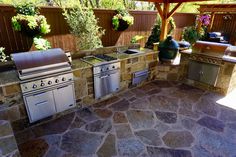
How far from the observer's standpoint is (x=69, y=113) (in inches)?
131

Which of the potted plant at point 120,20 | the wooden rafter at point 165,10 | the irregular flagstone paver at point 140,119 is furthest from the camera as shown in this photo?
the potted plant at point 120,20

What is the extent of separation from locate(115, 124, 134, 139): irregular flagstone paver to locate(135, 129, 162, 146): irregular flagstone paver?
14 centimetres

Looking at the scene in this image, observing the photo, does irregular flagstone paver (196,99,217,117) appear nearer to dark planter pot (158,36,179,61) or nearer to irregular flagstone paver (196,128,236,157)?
irregular flagstone paver (196,128,236,157)

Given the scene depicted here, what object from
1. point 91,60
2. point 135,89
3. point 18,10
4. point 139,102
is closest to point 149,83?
point 135,89

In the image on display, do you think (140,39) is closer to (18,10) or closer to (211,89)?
(211,89)

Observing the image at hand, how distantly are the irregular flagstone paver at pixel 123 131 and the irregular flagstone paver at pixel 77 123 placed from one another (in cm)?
64

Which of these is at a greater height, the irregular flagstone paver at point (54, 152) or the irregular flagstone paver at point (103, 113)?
the irregular flagstone paver at point (103, 113)

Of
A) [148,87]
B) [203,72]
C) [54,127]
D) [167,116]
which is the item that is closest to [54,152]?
[54,127]

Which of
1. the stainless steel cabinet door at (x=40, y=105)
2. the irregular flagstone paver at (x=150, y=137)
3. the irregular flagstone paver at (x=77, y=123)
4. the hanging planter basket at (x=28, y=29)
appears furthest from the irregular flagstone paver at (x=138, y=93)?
the hanging planter basket at (x=28, y=29)

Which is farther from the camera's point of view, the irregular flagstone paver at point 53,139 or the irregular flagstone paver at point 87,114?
the irregular flagstone paver at point 87,114

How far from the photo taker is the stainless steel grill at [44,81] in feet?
8.50

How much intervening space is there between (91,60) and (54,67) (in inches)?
40.8

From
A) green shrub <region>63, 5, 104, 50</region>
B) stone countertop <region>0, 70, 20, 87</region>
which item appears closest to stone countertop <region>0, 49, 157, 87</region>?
stone countertop <region>0, 70, 20, 87</region>

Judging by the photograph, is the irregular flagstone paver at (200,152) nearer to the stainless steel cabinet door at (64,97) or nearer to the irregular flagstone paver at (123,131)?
the irregular flagstone paver at (123,131)
